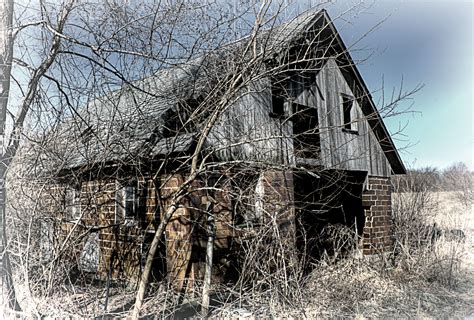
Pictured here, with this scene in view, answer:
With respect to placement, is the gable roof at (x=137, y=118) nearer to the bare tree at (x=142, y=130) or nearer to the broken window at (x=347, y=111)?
the bare tree at (x=142, y=130)

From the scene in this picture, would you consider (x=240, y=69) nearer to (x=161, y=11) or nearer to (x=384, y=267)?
(x=161, y=11)

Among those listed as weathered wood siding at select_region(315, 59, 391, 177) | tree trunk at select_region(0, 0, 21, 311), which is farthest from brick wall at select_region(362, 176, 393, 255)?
tree trunk at select_region(0, 0, 21, 311)

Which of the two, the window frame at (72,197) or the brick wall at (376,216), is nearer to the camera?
the window frame at (72,197)

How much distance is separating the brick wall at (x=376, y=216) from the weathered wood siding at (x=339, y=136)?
446 mm

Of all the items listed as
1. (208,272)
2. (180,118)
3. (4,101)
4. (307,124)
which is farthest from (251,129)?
(307,124)

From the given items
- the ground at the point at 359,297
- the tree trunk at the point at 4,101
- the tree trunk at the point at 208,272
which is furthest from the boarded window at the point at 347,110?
the tree trunk at the point at 4,101

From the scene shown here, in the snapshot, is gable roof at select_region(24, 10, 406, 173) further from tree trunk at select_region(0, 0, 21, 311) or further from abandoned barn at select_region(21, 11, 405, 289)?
tree trunk at select_region(0, 0, 21, 311)

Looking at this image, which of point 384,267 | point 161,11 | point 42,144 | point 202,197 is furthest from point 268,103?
point 42,144

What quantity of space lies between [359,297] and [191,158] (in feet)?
14.0

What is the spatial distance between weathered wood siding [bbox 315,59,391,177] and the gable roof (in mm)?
3651

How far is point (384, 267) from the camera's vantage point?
9234mm

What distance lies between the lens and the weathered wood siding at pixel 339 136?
428 inches

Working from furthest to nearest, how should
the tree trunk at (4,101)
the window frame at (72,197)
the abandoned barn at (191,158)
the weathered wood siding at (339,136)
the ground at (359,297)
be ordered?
the weathered wood siding at (339,136)
the window frame at (72,197)
the abandoned barn at (191,158)
the ground at (359,297)
the tree trunk at (4,101)

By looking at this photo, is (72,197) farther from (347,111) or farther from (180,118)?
(347,111)
